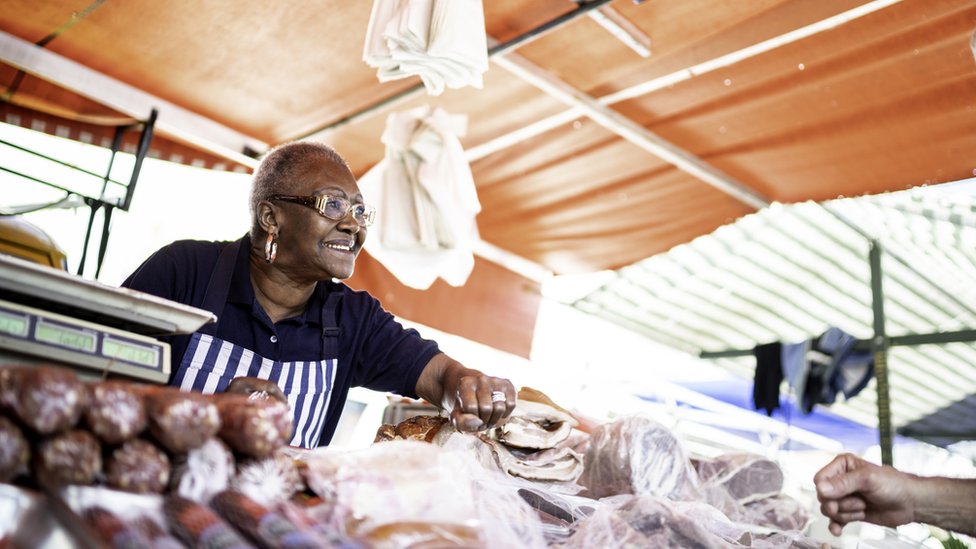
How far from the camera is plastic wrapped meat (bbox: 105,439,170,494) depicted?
40.5 inches

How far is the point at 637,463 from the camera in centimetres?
213

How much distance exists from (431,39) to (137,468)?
8.47 ft

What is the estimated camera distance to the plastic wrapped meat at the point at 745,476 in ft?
8.25

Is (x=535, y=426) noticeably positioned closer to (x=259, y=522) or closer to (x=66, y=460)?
(x=259, y=522)

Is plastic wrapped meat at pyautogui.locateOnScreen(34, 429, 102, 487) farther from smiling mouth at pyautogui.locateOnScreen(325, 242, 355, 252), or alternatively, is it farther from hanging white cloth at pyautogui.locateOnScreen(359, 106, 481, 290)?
hanging white cloth at pyautogui.locateOnScreen(359, 106, 481, 290)

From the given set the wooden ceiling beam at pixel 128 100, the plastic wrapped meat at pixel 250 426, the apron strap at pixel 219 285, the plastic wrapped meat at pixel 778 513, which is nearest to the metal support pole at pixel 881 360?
the plastic wrapped meat at pixel 778 513

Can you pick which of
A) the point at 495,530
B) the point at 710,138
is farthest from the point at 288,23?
the point at 495,530

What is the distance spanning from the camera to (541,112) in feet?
16.3

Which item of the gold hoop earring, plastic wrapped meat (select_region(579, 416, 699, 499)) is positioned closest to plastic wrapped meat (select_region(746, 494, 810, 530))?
plastic wrapped meat (select_region(579, 416, 699, 499))

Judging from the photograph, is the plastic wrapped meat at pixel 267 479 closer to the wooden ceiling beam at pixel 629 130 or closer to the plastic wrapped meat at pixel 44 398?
the plastic wrapped meat at pixel 44 398

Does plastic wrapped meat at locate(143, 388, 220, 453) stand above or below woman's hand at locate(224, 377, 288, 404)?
below

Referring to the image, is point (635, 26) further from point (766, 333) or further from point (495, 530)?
point (766, 333)

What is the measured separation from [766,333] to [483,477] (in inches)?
352

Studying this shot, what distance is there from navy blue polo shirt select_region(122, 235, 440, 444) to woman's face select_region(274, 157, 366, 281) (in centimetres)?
13
